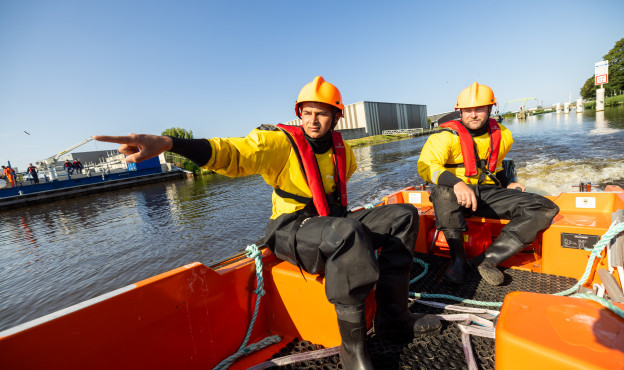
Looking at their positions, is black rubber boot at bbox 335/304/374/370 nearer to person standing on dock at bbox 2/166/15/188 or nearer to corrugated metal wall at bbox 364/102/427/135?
person standing on dock at bbox 2/166/15/188

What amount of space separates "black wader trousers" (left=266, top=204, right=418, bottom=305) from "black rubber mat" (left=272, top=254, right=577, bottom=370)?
0.54m

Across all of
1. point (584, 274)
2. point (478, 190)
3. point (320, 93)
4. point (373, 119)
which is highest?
point (373, 119)

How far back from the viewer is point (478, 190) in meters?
2.99

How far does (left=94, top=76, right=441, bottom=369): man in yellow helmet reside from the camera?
5.11 feet

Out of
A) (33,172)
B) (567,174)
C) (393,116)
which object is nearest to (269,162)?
(567,174)

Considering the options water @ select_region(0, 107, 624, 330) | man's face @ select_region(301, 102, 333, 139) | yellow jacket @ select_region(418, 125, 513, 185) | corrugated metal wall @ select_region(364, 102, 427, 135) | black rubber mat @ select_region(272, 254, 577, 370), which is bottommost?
water @ select_region(0, 107, 624, 330)

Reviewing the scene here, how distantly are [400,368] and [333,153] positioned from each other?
62.4 inches

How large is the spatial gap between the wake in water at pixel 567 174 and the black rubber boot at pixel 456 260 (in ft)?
21.8

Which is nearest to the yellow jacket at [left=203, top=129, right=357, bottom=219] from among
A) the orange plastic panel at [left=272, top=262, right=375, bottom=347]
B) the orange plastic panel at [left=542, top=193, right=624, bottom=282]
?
the orange plastic panel at [left=272, top=262, right=375, bottom=347]

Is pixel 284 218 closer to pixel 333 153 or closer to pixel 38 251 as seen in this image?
pixel 333 153

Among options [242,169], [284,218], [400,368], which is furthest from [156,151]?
[400,368]

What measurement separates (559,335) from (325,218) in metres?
1.19

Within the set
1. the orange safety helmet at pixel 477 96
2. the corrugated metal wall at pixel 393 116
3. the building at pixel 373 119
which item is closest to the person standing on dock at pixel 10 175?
the orange safety helmet at pixel 477 96

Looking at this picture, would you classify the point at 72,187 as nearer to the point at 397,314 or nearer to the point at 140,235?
the point at 140,235
